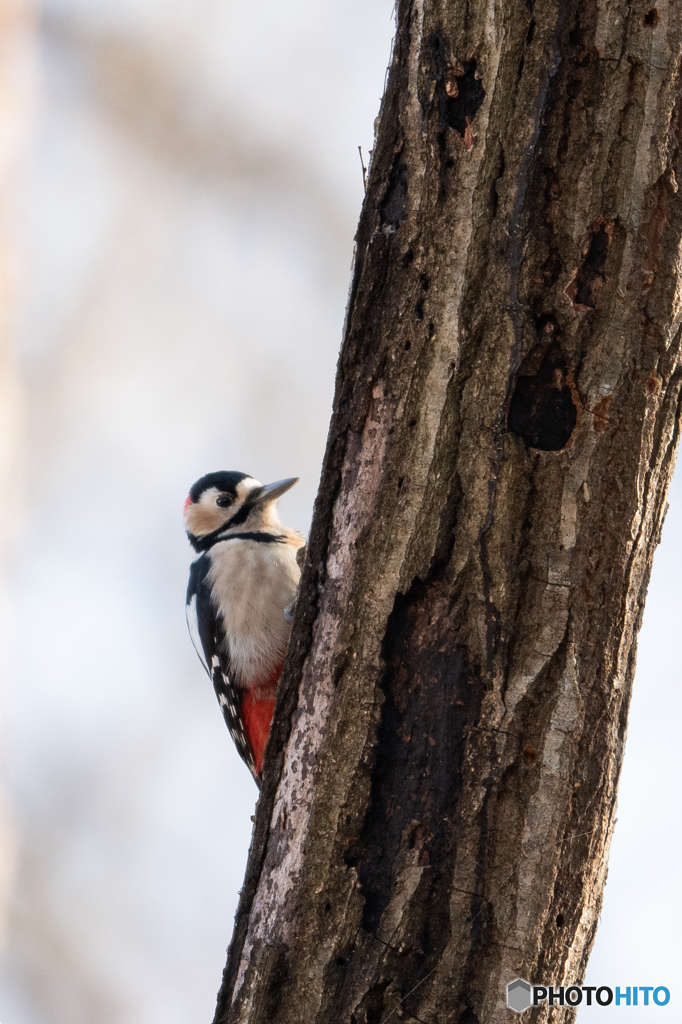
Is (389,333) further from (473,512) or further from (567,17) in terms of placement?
(567,17)

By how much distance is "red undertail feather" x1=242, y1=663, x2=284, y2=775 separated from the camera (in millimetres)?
3590

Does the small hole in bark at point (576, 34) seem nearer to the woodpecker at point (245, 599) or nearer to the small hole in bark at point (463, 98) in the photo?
the small hole in bark at point (463, 98)

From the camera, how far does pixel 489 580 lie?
5.28 ft

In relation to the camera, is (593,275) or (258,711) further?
(258,711)

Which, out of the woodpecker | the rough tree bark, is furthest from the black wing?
the rough tree bark

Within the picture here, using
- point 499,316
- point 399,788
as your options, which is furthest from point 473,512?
point 399,788

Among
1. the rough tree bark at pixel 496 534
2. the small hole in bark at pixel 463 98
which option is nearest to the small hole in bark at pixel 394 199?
the rough tree bark at pixel 496 534

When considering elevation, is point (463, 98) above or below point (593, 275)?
above

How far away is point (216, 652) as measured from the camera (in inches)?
146

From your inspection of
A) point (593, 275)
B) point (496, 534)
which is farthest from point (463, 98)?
point (496, 534)

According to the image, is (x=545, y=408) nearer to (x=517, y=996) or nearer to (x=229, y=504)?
(x=517, y=996)

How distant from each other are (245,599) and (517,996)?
2164mm

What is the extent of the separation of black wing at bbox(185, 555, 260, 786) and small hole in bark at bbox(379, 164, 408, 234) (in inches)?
87.8

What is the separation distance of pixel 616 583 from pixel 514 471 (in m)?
0.27
